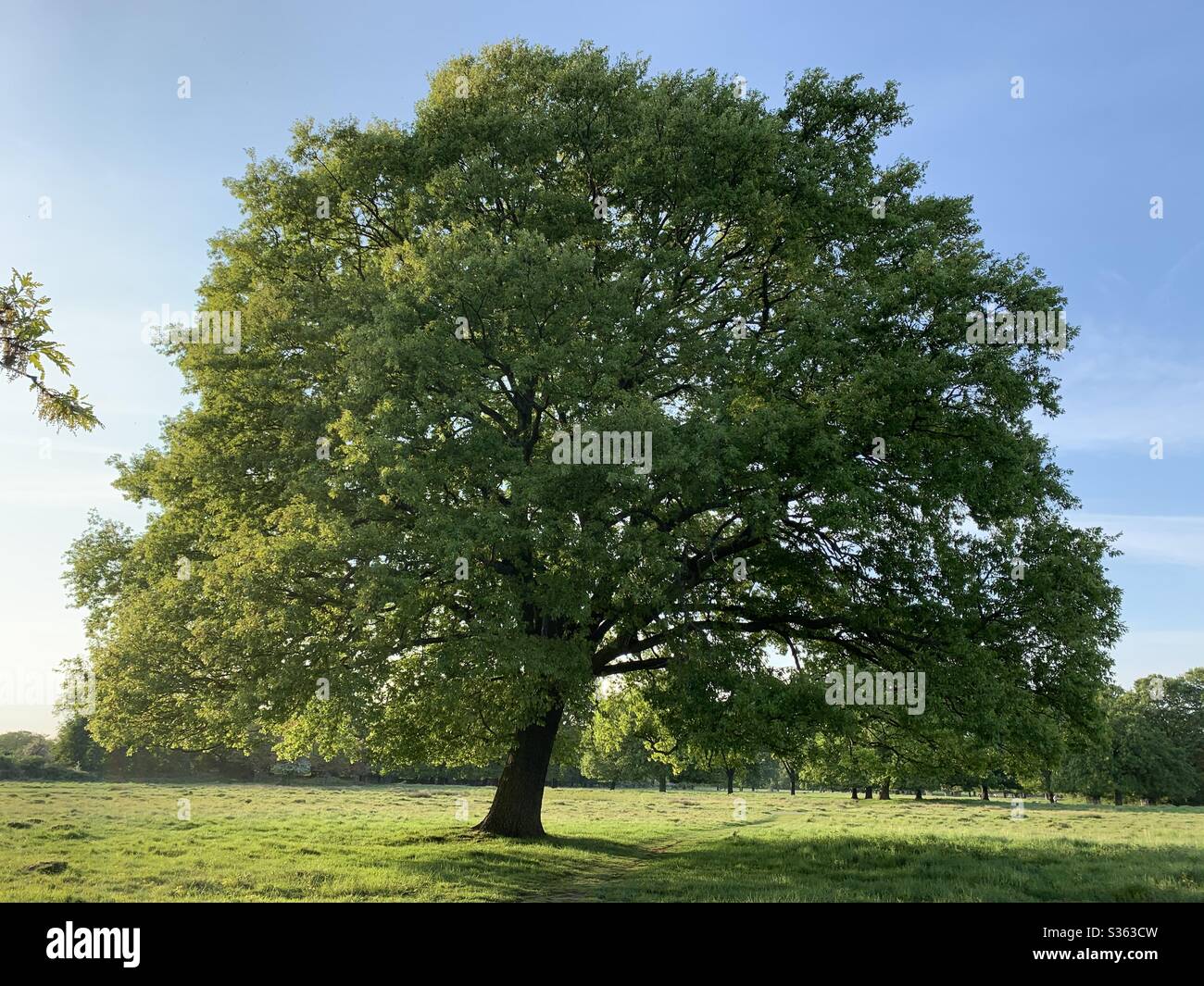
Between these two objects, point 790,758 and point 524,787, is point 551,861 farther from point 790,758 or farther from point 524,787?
point 790,758

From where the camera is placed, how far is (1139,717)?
86.9 metres

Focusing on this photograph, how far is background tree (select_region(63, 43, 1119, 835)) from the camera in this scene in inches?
702

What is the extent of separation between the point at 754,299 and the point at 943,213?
666cm

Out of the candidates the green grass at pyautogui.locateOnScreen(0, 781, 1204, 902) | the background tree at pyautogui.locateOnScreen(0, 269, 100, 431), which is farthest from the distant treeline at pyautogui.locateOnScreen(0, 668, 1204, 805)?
the background tree at pyautogui.locateOnScreen(0, 269, 100, 431)

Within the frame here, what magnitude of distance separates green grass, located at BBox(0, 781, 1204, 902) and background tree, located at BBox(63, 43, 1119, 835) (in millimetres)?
3090

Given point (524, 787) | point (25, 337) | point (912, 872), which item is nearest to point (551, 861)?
point (524, 787)

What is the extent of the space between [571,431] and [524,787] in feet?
41.7

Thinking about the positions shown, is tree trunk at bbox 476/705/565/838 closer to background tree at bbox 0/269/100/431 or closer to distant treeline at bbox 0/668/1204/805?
distant treeline at bbox 0/668/1204/805

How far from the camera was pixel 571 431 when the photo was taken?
725 inches

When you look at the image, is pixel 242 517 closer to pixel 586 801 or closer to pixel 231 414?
pixel 231 414

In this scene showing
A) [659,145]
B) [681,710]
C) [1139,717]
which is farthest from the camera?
[1139,717]

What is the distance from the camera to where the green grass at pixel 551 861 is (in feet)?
50.7
